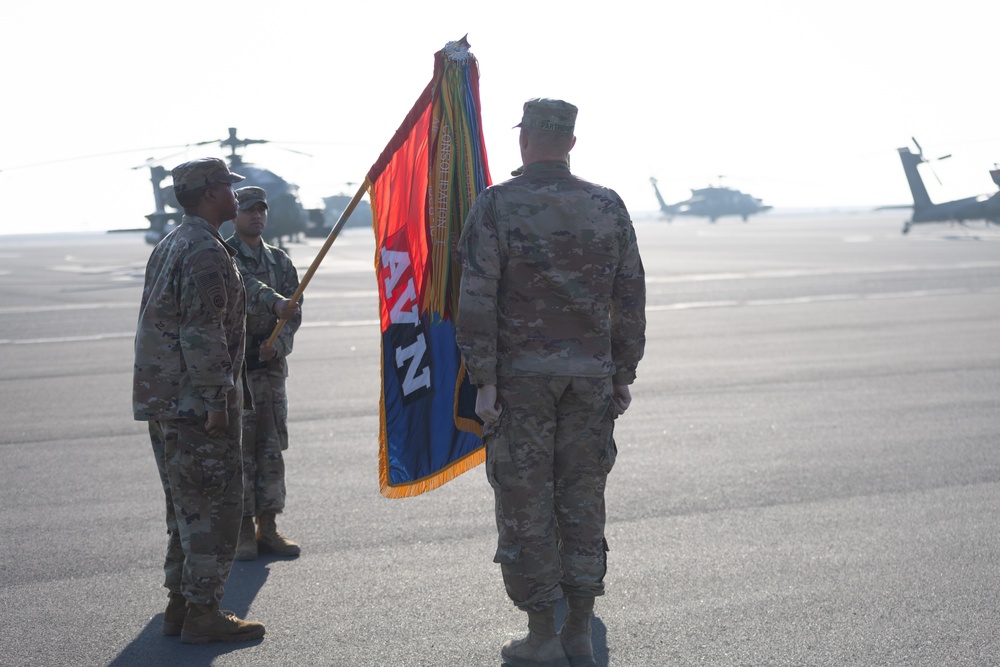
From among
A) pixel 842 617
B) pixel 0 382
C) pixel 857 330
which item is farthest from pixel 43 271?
pixel 842 617

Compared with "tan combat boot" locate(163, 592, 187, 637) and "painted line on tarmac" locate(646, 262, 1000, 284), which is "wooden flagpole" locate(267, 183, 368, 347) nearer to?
"tan combat boot" locate(163, 592, 187, 637)

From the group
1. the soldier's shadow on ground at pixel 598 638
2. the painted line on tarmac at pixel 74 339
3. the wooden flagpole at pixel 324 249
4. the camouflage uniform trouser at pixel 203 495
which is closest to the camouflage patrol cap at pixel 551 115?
the wooden flagpole at pixel 324 249

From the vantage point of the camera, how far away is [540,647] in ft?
12.9

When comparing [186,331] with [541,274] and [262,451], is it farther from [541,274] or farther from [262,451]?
[262,451]

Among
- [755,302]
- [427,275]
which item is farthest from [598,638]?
[755,302]

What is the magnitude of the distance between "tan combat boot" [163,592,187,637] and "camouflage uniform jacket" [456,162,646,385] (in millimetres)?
1723

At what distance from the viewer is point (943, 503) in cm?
602

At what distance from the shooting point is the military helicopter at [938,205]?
46.4 m

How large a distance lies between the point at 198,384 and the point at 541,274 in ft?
4.72

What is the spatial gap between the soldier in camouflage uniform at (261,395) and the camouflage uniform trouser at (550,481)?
1863 mm

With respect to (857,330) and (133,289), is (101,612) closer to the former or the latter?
(857,330)

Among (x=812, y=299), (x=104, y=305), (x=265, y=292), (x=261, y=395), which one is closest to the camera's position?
(x=265, y=292)

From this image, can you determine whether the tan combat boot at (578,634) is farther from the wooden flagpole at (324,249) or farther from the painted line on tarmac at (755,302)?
the painted line on tarmac at (755,302)

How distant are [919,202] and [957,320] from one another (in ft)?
129
